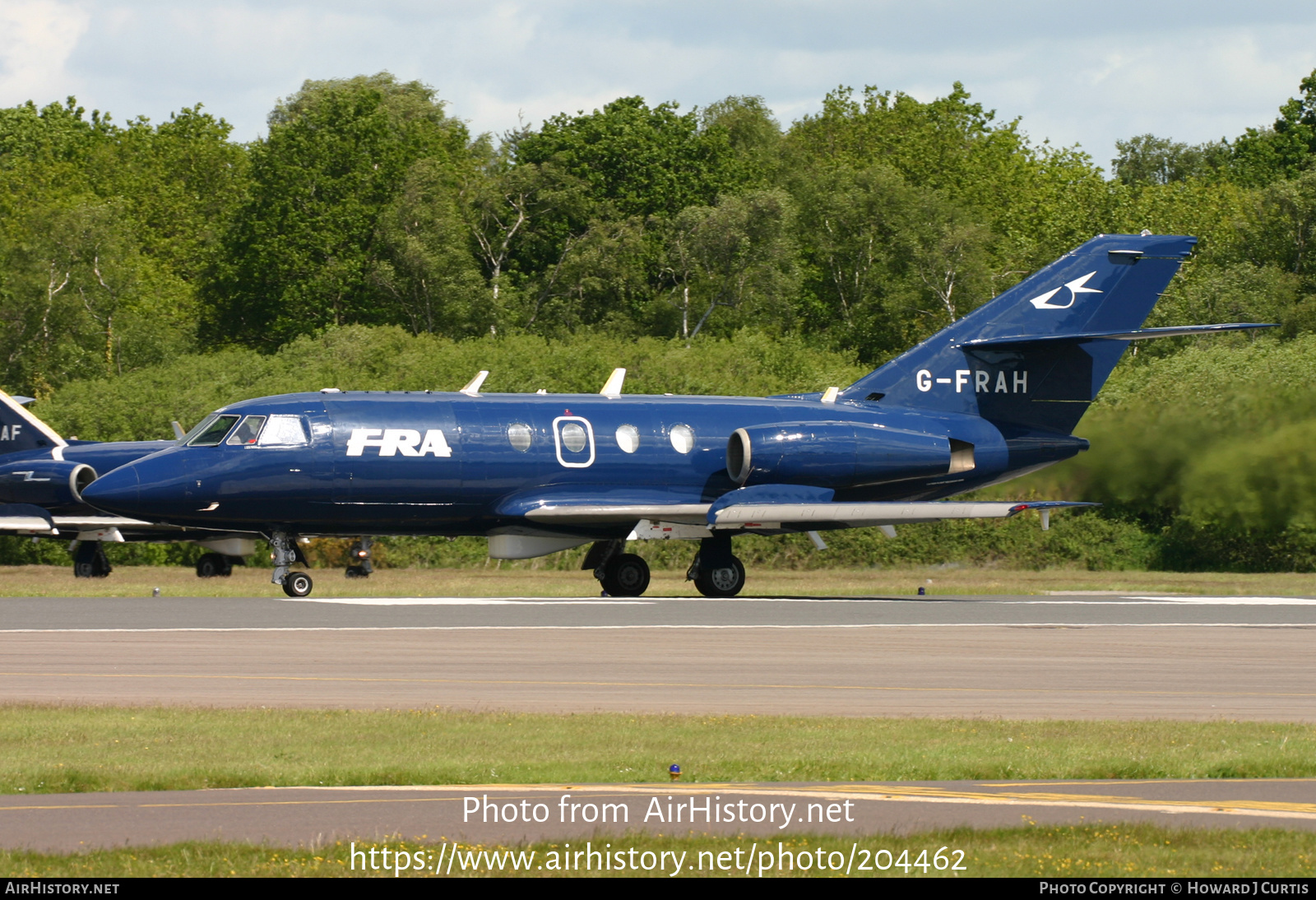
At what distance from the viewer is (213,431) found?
1164 inches

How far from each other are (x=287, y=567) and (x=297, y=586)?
0.94 meters

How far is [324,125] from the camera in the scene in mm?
84000

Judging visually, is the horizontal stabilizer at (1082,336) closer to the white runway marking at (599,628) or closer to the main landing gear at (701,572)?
the main landing gear at (701,572)

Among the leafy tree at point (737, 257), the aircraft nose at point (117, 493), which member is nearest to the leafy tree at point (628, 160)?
the leafy tree at point (737, 257)

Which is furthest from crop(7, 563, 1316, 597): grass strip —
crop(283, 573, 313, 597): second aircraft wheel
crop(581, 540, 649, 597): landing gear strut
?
crop(581, 540, 649, 597): landing gear strut

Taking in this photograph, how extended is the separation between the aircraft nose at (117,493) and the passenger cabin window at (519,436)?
657 cm

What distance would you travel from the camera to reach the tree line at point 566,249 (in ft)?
228

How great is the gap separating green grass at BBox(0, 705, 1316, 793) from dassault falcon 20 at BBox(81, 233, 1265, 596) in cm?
1533

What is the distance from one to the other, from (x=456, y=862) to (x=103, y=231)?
6770cm

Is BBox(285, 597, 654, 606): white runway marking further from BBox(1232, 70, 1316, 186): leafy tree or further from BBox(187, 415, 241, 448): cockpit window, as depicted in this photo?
BBox(1232, 70, 1316, 186): leafy tree

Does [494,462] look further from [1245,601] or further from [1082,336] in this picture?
[1245,601]

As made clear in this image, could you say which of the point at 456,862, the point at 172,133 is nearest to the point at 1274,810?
the point at 456,862

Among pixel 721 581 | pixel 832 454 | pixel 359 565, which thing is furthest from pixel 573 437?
pixel 359 565

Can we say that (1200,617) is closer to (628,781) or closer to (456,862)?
(628,781)
